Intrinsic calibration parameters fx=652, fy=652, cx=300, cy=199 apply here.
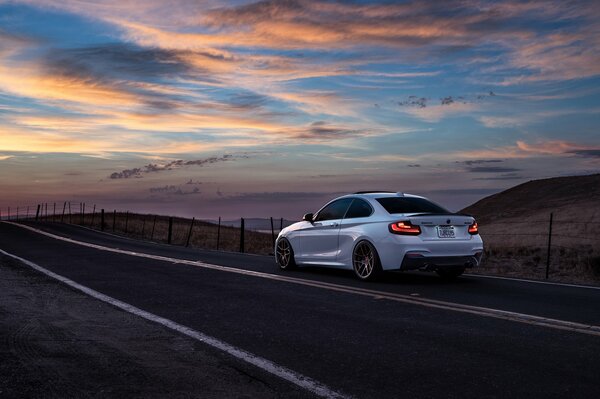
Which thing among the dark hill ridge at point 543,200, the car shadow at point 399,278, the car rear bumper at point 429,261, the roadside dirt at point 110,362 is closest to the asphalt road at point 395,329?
the car shadow at point 399,278

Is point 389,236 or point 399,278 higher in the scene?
point 389,236

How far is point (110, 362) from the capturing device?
573 centimetres

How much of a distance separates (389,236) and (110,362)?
6.55 metres

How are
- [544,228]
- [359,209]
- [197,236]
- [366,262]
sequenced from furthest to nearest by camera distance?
[544,228], [197,236], [359,209], [366,262]

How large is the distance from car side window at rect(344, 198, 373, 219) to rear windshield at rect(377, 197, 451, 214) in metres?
0.27

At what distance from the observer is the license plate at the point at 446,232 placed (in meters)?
11.4

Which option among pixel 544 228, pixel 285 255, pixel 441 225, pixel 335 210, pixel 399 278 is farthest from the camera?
pixel 544 228

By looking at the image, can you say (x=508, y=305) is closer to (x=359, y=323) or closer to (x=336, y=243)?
(x=359, y=323)

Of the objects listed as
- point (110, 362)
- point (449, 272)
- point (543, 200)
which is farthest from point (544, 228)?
point (110, 362)

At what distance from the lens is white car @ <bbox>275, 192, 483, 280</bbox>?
11.3m

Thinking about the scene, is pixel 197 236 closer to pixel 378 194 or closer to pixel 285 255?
pixel 285 255

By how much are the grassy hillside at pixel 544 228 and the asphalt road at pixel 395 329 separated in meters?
6.77

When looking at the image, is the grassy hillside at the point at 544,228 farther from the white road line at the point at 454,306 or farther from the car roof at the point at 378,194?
the white road line at the point at 454,306

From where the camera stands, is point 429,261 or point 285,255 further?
point 285,255
